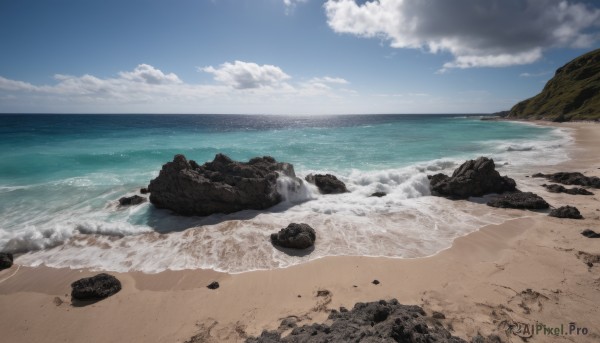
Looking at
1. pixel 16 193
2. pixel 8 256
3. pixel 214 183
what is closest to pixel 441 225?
pixel 214 183

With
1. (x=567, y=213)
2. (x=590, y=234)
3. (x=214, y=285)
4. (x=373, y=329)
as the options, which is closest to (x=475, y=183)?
(x=567, y=213)

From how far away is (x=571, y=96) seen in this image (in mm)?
76375

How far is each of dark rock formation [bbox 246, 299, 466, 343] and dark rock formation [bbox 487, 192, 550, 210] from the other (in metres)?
9.67

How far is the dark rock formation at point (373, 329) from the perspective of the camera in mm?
4262

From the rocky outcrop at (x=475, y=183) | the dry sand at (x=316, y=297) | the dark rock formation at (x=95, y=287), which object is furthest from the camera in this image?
the rocky outcrop at (x=475, y=183)

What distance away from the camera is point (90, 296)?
700 cm

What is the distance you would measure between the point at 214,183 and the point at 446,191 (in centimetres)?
1163

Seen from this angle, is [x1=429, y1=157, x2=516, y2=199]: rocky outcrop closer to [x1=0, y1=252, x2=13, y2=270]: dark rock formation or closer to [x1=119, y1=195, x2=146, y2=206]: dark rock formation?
[x1=119, y1=195, x2=146, y2=206]: dark rock formation

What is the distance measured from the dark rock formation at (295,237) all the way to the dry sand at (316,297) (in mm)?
1018

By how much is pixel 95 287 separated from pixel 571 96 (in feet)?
353

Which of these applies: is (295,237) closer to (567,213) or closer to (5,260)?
(5,260)

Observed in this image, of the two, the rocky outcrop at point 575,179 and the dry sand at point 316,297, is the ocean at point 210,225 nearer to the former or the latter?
the dry sand at point 316,297

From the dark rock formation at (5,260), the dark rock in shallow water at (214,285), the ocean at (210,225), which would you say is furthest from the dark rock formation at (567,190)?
the dark rock formation at (5,260)

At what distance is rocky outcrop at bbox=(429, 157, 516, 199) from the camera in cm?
1431
